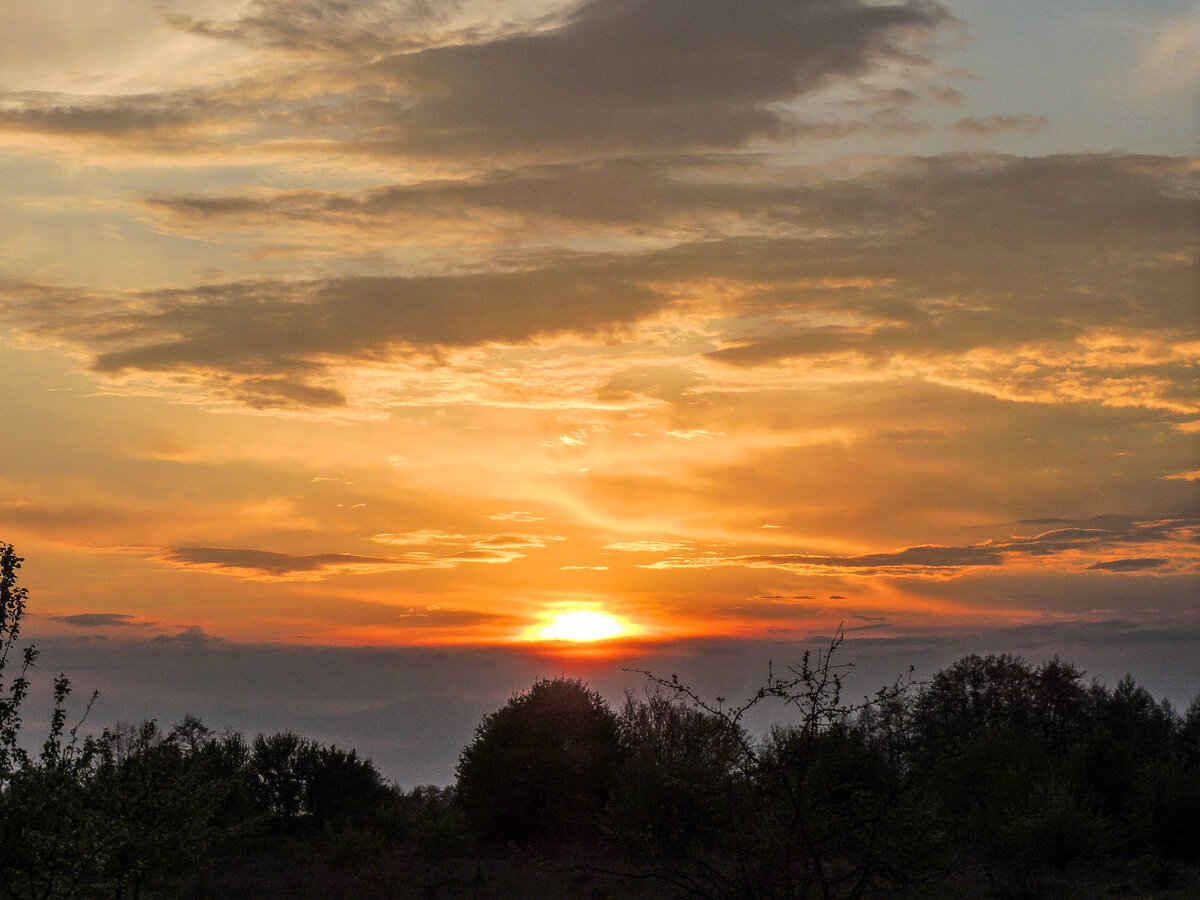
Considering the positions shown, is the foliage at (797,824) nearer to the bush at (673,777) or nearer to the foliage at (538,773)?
the bush at (673,777)

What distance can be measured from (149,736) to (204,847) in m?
2.24

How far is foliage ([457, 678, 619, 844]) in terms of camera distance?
4731 cm

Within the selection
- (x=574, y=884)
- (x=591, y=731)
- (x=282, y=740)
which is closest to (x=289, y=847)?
(x=282, y=740)

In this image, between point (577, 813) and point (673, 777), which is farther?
point (577, 813)

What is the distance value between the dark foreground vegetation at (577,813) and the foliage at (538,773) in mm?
96

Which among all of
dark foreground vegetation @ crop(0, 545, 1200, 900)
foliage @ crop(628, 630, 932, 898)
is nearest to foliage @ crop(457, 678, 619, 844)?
dark foreground vegetation @ crop(0, 545, 1200, 900)

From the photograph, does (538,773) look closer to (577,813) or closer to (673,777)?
(577,813)

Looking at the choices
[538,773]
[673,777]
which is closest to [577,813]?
[538,773]

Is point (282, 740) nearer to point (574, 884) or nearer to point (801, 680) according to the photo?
point (574, 884)

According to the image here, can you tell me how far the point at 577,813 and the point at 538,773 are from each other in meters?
2.63

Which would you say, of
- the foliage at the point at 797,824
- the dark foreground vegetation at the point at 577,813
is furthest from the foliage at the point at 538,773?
the foliage at the point at 797,824

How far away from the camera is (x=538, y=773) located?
47594mm

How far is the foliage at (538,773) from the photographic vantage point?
47312mm

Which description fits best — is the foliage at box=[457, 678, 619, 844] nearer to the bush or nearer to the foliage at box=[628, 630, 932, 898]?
the bush
